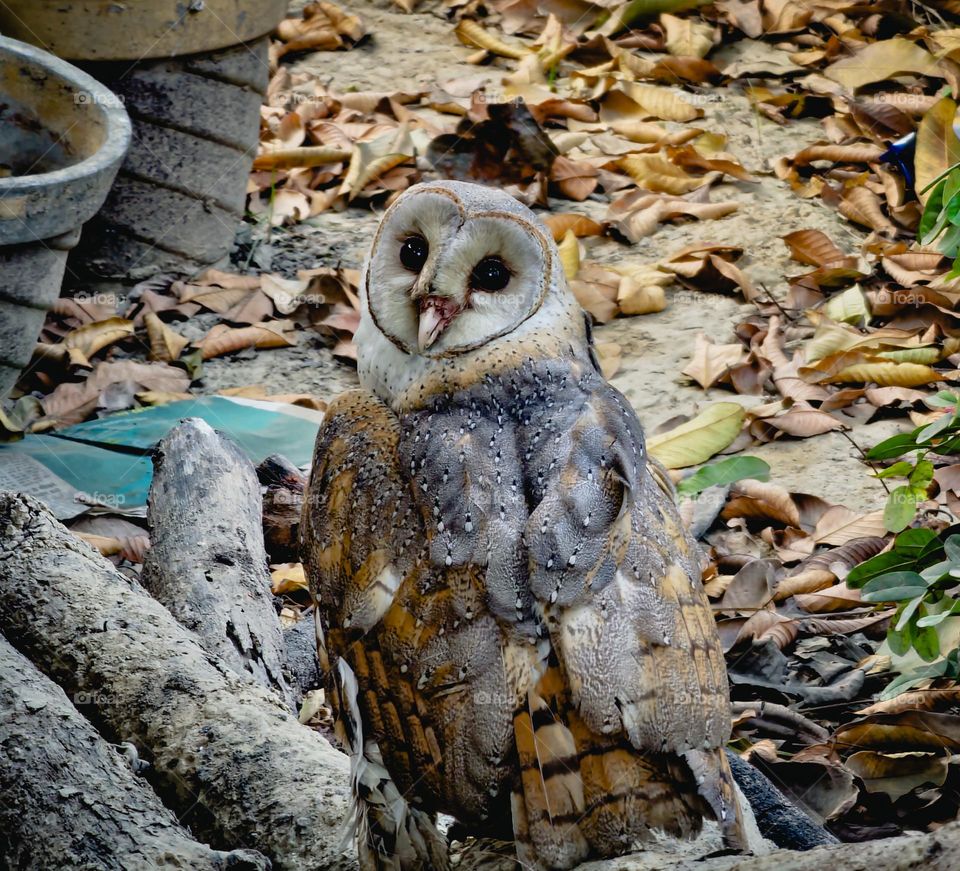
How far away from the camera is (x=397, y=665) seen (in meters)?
2.32

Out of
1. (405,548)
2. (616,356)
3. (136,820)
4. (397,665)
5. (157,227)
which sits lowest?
(157,227)

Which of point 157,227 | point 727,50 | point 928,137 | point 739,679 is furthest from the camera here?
point 727,50

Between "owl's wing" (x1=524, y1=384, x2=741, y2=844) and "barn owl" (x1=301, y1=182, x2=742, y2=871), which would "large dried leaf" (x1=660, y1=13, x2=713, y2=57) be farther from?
"owl's wing" (x1=524, y1=384, x2=741, y2=844)

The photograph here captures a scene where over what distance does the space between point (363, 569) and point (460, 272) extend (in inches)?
24.1

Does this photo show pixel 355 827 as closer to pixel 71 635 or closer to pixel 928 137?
pixel 71 635

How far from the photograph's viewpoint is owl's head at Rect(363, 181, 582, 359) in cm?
240

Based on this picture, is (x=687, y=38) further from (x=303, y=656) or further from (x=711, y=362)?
(x=303, y=656)

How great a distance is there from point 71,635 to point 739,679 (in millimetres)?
1757

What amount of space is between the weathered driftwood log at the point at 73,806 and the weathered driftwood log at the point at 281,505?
167 cm

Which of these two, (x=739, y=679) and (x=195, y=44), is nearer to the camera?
(x=739, y=679)

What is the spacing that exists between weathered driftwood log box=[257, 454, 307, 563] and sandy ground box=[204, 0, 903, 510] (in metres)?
0.97

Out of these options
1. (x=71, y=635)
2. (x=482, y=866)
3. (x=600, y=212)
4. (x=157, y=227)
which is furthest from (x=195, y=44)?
(x=482, y=866)

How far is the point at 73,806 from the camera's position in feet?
7.24

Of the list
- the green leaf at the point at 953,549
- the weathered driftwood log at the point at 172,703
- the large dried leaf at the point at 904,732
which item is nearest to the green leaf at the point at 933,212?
the green leaf at the point at 953,549
